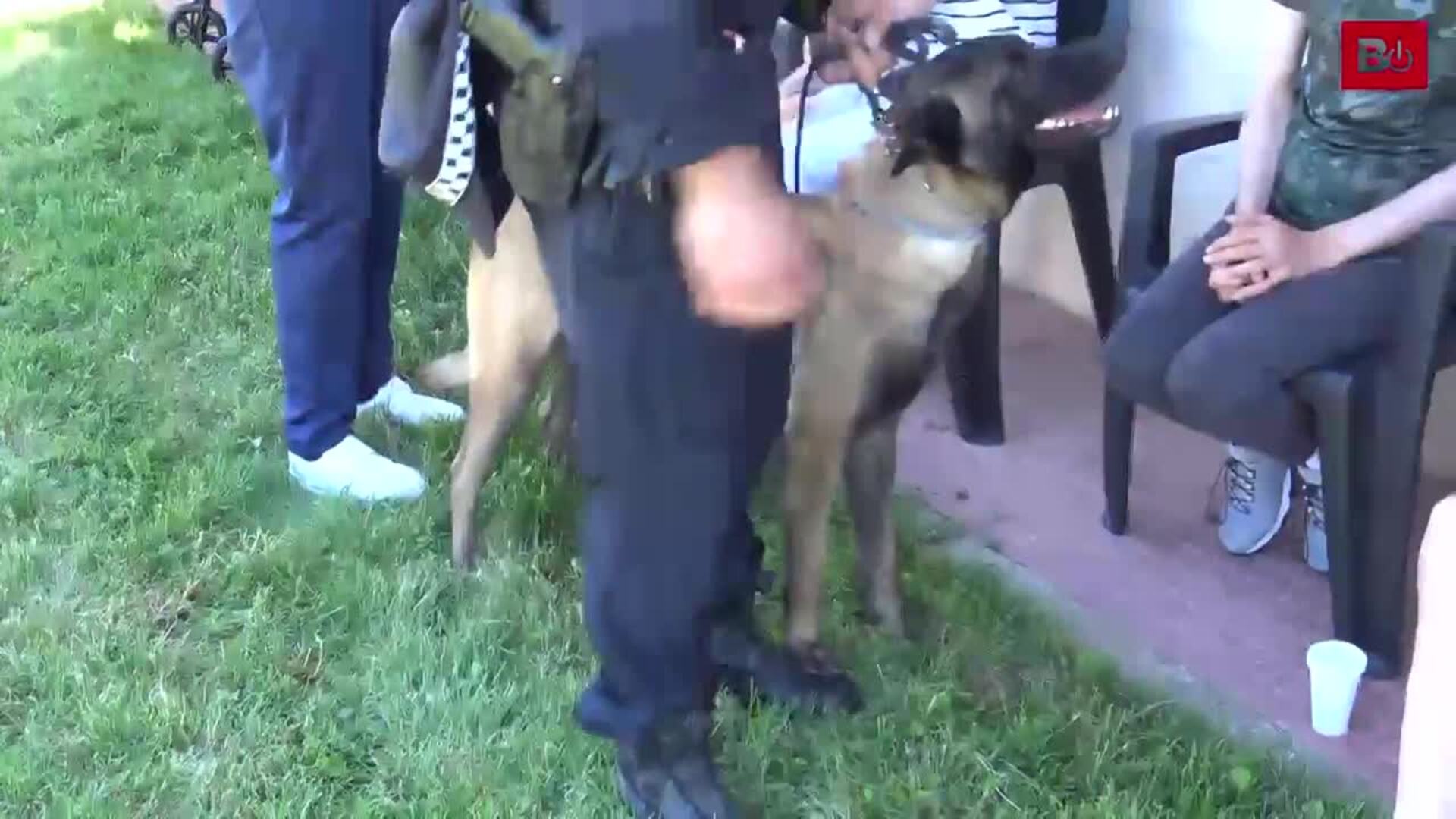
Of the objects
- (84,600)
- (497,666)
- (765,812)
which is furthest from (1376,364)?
(84,600)

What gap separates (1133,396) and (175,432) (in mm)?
1913

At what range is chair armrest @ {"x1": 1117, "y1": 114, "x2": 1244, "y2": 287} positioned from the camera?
260cm

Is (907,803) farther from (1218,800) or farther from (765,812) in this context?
(1218,800)

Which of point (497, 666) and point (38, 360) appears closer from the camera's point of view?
point (497, 666)

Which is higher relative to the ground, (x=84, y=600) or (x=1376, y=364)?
(x=1376, y=364)

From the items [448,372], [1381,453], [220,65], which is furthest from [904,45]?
[220,65]

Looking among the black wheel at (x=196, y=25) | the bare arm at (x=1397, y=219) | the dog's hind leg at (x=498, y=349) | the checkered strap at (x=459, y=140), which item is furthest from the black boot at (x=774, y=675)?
the black wheel at (x=196, y=25)

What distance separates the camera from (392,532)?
268 centimetres

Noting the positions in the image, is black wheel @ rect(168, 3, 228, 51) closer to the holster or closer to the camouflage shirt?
the camouflage shirt

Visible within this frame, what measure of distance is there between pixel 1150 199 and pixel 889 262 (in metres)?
0.67

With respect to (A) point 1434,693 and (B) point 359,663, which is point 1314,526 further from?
(B) point 359,663

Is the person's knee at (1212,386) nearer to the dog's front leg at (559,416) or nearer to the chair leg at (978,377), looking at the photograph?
the chair leg at (978,377)

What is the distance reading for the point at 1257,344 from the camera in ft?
7.48

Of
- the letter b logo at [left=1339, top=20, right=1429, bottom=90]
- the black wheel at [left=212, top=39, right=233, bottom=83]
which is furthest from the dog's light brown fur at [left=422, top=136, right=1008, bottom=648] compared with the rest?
the black wheel at [left=212, top=39, right=233, bottom=83]
